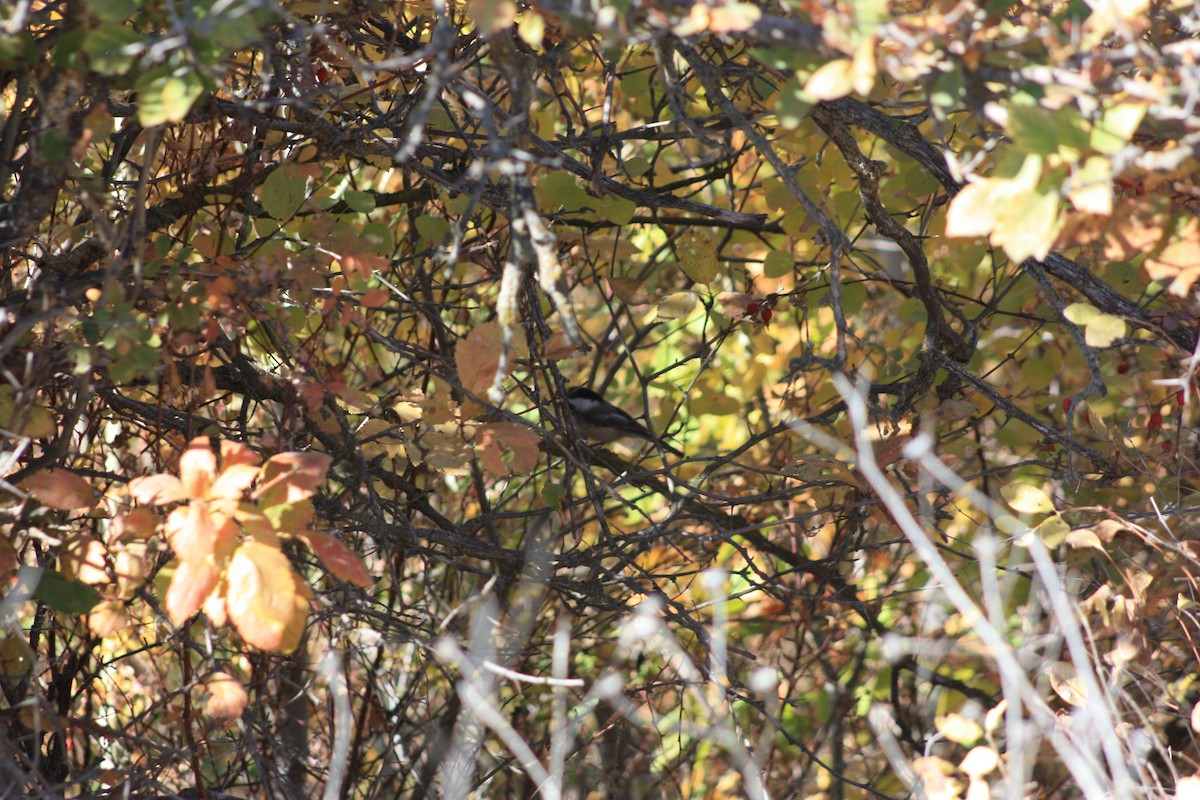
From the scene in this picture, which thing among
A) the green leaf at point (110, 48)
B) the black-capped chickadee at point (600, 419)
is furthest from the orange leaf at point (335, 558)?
→ the black-capped chickadee at point (600, 419)

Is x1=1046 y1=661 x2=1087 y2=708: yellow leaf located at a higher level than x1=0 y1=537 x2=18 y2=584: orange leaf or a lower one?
lower

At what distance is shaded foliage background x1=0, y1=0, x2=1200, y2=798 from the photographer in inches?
57.1

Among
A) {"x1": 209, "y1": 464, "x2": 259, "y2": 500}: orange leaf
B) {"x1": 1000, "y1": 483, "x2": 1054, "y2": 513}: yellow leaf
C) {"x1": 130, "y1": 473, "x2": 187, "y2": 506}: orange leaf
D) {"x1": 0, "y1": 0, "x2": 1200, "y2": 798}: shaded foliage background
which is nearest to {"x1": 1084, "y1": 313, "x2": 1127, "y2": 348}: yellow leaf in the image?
{"x1": 0, "y1": 0, "x2": 1200, "y2": 798}: shaded foliage background

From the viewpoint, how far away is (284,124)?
7.65 ft

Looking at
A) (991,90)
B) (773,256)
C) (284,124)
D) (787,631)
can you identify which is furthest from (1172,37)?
(787,631)

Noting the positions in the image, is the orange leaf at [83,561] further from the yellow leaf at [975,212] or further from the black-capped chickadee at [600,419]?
the black-capped chickadee at [600,419]

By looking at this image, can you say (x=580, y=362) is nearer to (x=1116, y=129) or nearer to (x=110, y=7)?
(x=110, y=7)

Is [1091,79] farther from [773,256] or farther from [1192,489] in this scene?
[1192,489]

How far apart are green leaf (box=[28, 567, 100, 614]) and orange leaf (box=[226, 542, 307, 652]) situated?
0.50m

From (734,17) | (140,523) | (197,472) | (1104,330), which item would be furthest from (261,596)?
(1104,330)

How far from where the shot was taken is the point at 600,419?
4.30 meters

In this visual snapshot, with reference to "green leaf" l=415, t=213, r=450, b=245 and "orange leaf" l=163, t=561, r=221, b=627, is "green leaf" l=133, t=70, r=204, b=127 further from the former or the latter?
"green leaf" l=415, t=213, r=450, b=245

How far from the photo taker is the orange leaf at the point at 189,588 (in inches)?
53.4

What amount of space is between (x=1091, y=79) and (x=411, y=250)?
2.30 meters
